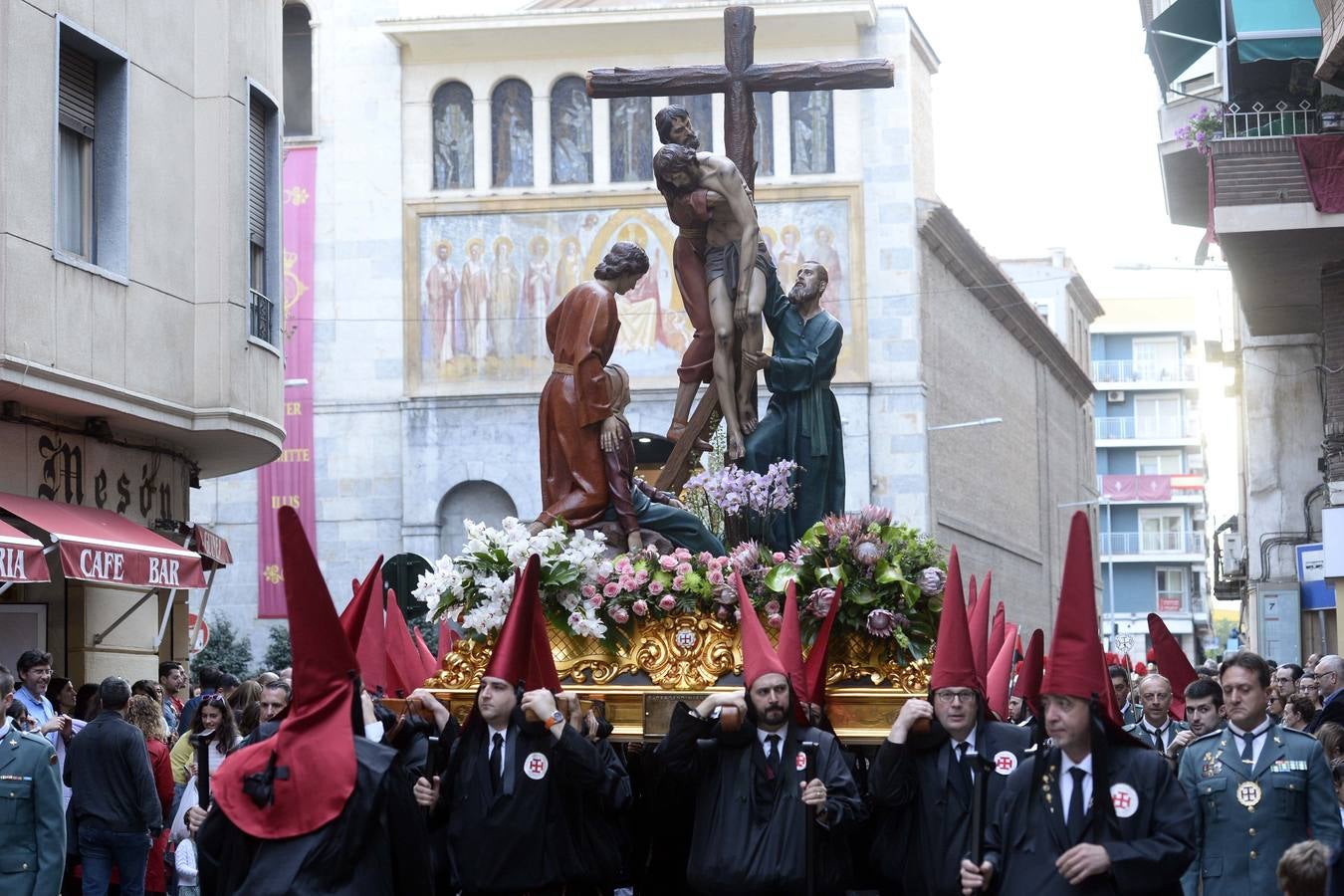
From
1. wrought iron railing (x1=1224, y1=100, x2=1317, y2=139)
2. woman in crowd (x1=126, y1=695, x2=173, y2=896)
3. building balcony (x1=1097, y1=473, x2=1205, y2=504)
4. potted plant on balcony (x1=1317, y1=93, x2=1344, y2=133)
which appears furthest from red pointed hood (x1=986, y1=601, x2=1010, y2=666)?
building balcony (x1=1097, y1=473, x2=1205, y2=504)

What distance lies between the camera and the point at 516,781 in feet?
28.4

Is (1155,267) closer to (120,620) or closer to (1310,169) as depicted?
(1310,169)

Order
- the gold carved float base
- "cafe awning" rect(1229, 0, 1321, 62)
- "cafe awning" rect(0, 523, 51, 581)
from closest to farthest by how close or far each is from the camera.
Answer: the gold carved float base, "cafe awning" rect(0, 523, 51, 581), "cafe awning" rect(1229, 0, 1321, 62)

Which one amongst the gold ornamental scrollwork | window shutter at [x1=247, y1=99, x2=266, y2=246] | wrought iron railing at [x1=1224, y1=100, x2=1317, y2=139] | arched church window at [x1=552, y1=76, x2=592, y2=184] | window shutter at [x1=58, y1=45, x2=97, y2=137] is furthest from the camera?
arched church window at [x1=552, y1=76, x2=592, y2=184]

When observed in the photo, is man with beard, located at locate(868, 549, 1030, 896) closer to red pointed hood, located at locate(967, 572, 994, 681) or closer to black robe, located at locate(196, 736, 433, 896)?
red pointed hood, located at locate(967, 572, 994, 681)

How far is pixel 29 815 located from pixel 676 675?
328cm

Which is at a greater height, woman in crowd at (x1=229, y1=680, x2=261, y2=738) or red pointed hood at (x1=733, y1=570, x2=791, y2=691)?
red pointed hood at (x1=733, y1=570, x2=791, y2=691)

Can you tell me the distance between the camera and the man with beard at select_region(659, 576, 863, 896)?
28.2ft

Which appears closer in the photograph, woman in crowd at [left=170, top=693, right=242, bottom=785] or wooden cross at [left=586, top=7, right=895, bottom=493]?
woman in crowd at [left=170, top=693, right=242, bottom=785]

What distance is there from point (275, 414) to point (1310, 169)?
1251 cm

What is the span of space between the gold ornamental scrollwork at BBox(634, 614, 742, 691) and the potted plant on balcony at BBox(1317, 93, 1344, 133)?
16810 mm

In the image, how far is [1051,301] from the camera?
8075cm

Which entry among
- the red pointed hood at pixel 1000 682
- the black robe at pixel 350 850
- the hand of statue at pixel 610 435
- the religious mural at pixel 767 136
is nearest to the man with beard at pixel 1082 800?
the black robe at pixel 350 850

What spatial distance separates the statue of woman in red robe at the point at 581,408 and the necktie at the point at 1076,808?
5.25 meters
